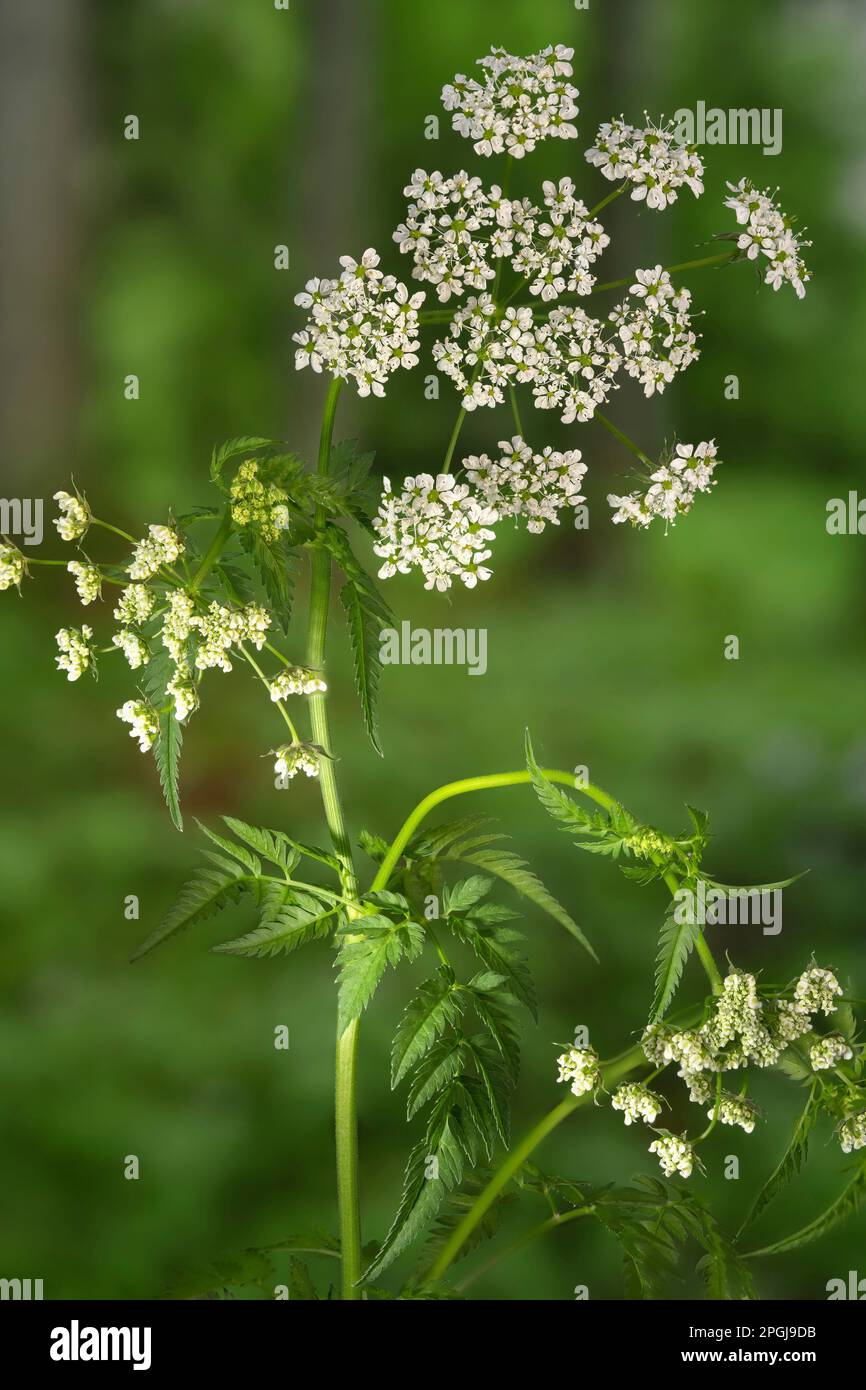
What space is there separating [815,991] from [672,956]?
164 millimetres

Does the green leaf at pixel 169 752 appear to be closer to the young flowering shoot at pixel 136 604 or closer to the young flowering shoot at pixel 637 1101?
the young flowering shoot at pixel 136 604

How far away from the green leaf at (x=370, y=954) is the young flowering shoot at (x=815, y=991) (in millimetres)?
427

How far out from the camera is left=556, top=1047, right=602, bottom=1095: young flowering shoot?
1.52m

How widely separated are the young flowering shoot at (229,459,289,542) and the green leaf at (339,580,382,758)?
0.11m

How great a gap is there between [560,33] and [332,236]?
66 cm

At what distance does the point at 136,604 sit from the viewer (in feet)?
4.81

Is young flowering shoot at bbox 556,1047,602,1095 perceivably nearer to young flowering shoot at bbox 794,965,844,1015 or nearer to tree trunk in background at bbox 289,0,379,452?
young flowering shoot at bbox 794,965,844,1015

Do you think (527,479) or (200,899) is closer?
(200,899)

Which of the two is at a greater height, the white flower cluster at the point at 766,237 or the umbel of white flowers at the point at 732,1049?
the white flower cluster at the point at 766,237

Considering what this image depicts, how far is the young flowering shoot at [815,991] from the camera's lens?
149cm

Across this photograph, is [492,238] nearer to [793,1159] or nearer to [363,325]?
[363,325]

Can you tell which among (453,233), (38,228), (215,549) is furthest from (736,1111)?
(38,228)

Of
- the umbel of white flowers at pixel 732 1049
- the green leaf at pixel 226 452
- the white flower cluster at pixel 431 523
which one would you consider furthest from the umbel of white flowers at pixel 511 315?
the umbel of white flowers at pixel 732 1049

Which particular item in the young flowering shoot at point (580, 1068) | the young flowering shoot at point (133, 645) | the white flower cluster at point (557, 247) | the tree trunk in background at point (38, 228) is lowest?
the young flowering shoot at point (580, 1068)
